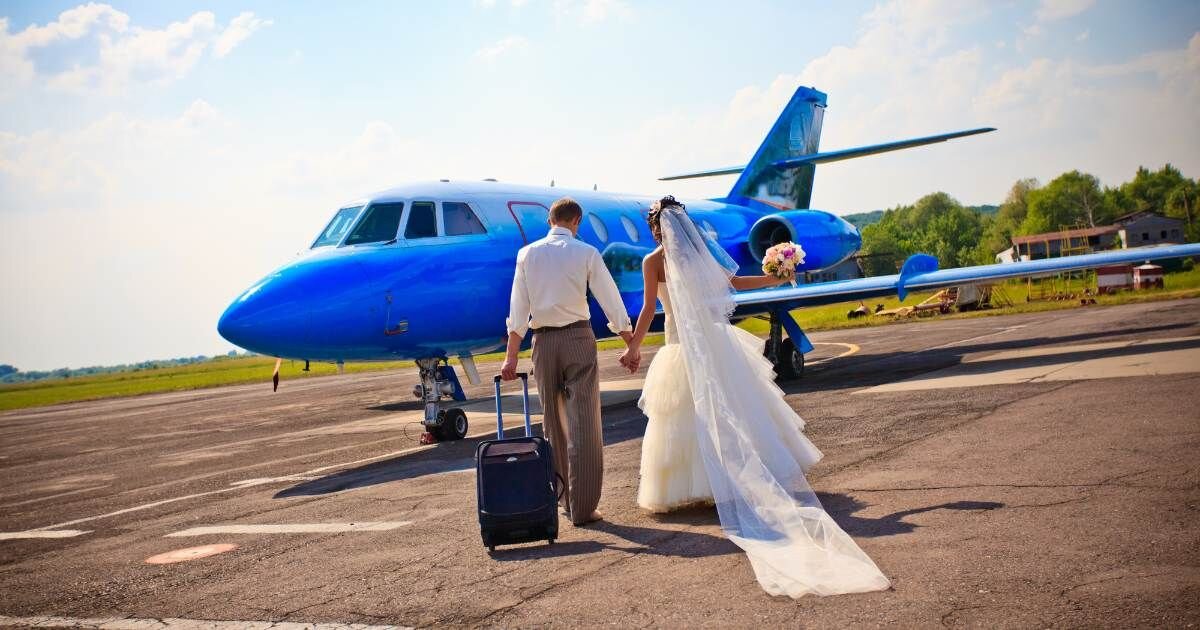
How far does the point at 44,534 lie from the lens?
331 inches

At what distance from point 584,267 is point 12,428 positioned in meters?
23.6

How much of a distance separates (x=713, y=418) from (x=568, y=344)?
1.16m

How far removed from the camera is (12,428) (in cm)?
2453

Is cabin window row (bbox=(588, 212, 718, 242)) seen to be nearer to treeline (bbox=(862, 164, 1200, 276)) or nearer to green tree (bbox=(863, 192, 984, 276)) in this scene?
treeline (bbox=(862, 164, 1200, 276))

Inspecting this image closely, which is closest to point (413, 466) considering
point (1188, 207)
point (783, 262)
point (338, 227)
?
point (338, 227)

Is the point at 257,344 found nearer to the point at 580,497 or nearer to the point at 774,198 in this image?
the point at 580,497

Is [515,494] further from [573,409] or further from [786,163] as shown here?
[786,163]

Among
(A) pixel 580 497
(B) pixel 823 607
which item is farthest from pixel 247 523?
(B) pixel 823 607

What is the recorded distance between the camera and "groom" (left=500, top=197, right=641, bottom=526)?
651cm

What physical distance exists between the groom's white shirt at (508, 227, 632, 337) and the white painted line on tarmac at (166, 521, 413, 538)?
182 centimetres

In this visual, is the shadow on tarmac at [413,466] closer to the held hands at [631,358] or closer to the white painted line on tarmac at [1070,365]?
the held hands at [631,358]

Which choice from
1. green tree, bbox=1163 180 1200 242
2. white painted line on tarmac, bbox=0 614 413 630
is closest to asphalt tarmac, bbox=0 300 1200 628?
white painted line on tarmac, bbox=0 614 413 630

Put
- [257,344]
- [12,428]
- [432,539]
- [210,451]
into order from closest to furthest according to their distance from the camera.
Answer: [432,539], [257,344], [210,451], [12,428]

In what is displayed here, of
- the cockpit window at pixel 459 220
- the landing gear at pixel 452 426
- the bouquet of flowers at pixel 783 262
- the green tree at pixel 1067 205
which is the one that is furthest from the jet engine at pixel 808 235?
the green tree at pixel 1067 205
